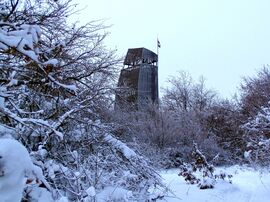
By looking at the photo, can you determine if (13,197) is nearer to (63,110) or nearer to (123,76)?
(63,110)

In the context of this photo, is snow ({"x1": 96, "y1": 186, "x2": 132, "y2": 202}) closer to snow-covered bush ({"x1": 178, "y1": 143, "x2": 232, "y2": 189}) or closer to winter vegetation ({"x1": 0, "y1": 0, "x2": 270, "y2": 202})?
winter vegetation ({"x1": 0, "y1": 0, "x2": 270, "y2": 202})

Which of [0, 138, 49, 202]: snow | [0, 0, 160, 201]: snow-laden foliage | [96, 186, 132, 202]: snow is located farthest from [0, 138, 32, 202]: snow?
[96, 186, 132, 202]: snow

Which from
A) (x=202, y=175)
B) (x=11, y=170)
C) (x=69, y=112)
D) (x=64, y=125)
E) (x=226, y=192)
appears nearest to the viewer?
(x=11, y=170)

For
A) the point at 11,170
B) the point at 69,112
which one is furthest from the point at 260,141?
the point at 11,170

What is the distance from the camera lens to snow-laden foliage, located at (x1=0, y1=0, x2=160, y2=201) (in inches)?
202

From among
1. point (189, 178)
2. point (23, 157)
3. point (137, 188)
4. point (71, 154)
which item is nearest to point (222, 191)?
point (189, 178)

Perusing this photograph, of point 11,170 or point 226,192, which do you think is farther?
point 226,192

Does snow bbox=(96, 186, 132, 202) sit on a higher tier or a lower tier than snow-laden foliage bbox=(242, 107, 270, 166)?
lower

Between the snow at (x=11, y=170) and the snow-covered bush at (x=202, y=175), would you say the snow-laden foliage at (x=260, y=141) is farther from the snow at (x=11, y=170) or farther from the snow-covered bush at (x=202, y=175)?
the snow at (x=11, y=170)

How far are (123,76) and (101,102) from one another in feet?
6.73

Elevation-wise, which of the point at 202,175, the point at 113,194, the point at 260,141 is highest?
the point at 260,141

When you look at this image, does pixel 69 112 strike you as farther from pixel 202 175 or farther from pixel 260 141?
pixel 202 175

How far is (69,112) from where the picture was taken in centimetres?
566

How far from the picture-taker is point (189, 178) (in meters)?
14.3
